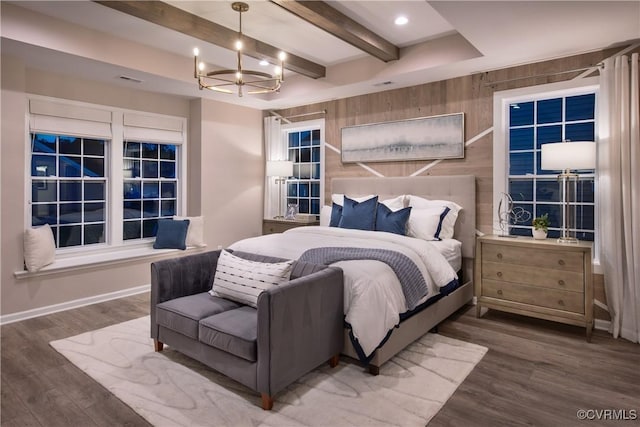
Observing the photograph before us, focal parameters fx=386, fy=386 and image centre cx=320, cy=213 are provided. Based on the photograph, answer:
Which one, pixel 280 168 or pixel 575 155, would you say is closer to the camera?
pixel 575 155

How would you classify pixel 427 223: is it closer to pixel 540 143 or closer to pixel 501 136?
pixel 501 136

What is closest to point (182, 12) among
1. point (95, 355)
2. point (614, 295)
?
point (95, 355)

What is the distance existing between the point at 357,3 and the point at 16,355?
390 centimetres

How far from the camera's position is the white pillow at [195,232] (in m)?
5.23

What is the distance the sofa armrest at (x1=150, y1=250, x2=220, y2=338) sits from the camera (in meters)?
2.95

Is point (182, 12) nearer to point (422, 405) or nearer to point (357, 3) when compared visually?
point (357, 3)

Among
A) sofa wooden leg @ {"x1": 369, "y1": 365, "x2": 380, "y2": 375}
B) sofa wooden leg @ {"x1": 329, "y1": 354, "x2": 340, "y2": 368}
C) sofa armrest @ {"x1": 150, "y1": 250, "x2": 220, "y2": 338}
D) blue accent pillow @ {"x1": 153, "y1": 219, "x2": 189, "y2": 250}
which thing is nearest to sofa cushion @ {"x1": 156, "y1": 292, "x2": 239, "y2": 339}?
sofa armrest @ {"x1": 150, "y1": 250, "x2": 220, "y2": 338}

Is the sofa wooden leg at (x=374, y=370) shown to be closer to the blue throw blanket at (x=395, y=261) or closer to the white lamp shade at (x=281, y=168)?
the blue throw blanket at (x=395, y=261)

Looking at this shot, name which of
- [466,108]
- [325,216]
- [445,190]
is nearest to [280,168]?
[325,216]

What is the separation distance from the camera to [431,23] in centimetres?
360

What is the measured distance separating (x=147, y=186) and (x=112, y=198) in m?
0.52

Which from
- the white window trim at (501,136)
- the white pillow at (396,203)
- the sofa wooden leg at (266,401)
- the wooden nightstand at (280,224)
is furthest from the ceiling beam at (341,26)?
the sofa wooden leg at (266,401)

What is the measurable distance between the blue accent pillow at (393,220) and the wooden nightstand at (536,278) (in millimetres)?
762

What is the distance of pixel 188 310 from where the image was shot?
269cm
